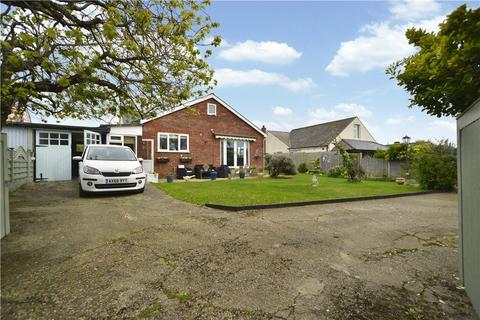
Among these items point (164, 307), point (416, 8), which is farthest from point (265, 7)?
point (164, 307)

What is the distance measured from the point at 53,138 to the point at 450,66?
55.1 ft

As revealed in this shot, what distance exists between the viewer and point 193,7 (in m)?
5.70

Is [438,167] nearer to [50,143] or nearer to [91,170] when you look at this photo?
[91,170]

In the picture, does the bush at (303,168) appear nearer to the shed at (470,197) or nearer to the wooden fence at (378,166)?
the wooden fence at (378,166)

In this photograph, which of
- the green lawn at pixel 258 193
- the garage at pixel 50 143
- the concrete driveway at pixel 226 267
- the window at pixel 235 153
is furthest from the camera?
the window at pixel 235 153

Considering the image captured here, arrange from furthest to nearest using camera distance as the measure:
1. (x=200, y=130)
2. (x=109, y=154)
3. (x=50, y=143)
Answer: (x=200, y=130), (x=50, y=143), (x=109, y=154)

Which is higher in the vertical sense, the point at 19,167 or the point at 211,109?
the point at 211,109

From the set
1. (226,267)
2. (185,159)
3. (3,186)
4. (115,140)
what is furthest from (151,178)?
(226,267)

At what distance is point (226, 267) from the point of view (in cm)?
321

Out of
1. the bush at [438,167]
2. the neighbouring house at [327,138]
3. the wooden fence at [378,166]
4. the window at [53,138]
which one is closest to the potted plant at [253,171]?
the wooden fence at [378,166]

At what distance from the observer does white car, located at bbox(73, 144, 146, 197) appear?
26.5 ft

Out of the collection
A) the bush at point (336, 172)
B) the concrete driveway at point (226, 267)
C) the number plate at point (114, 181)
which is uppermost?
the number plate at point (114, 181)

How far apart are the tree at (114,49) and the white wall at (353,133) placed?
96.4 ft

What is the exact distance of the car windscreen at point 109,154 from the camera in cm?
887
